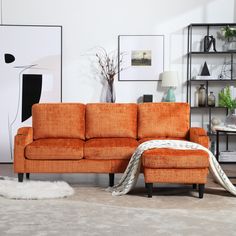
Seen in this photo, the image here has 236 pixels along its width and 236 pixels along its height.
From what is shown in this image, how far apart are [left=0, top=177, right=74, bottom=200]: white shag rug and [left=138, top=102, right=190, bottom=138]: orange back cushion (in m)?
1.18

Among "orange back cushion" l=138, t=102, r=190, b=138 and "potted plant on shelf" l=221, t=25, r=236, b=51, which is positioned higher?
"potted plant on shelf" l=221, t=25, r=236, b=51

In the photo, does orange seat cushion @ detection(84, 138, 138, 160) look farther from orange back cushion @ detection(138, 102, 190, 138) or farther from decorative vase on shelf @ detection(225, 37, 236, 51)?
decorative vase on shelf @ detection(225, 37, 236, 51)

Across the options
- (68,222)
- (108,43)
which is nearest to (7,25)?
(108,43)

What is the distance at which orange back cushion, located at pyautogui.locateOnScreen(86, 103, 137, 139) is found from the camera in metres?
4.92

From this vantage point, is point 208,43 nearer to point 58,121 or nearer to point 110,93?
point 110,93

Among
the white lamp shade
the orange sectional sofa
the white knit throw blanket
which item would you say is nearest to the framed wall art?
the white lamp shade

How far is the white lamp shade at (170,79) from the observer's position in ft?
19.0

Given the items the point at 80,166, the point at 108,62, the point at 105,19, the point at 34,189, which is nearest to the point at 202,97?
the point at 108,62

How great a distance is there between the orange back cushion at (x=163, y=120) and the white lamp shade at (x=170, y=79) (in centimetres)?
86

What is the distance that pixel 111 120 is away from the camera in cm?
494

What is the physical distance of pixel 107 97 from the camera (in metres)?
6.05

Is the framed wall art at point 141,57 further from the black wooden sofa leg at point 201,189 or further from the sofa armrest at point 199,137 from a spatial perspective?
the black wooden sofa leg at point 201,189

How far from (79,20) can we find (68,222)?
3666 millimetres

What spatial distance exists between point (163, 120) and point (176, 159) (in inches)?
43.3
